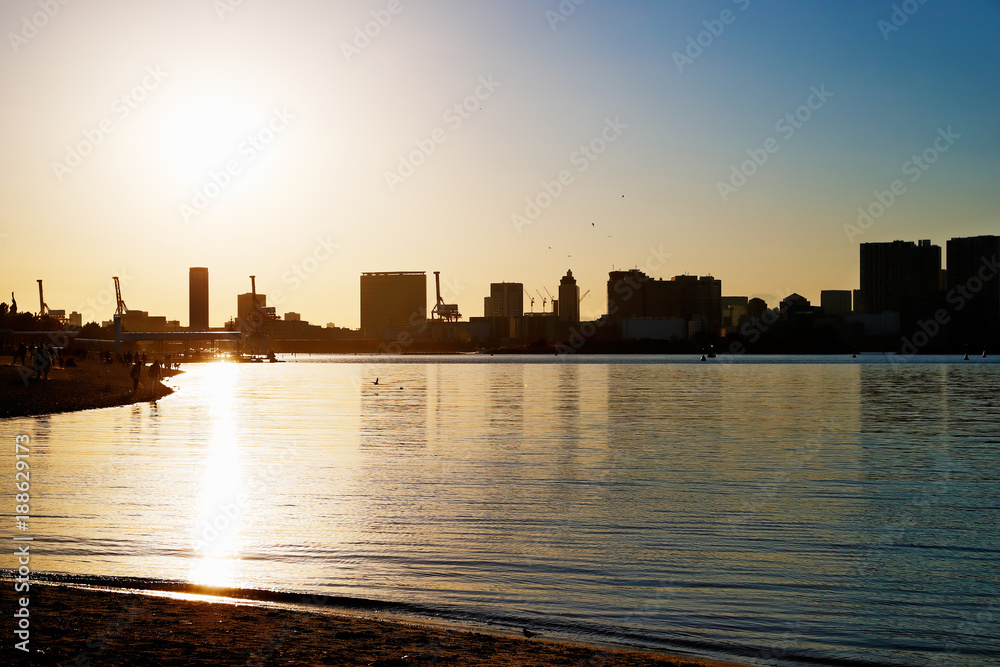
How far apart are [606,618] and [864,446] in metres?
22.9

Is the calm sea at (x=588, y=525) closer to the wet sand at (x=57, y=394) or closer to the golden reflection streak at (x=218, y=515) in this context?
the golden reflection streak at (x=218, y=515)

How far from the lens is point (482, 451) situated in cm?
2997

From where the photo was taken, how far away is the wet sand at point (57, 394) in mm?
45875

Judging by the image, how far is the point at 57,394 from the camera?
176 ft

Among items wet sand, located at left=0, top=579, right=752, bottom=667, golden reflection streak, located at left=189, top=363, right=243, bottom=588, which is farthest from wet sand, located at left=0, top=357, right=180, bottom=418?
wet sand, located at left=0, top=579, right=752, bottom=667

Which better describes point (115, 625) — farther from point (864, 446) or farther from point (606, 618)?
point (864, 446)

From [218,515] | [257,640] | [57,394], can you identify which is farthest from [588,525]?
[57,394]

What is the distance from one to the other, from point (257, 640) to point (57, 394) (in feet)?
168

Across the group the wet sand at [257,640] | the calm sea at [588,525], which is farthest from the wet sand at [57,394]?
the wet sand at [257,640]

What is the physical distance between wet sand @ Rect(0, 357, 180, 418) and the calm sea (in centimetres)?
939

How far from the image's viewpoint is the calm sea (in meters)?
11.6

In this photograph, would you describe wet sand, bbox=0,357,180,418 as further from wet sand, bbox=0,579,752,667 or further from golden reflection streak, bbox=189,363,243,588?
wet sand, bbox=0,579,752,667

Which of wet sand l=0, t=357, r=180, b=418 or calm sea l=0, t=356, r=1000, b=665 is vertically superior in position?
wet sand l=0, t=357, r=180, b=418

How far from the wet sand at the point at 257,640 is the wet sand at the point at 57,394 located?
37.8m
